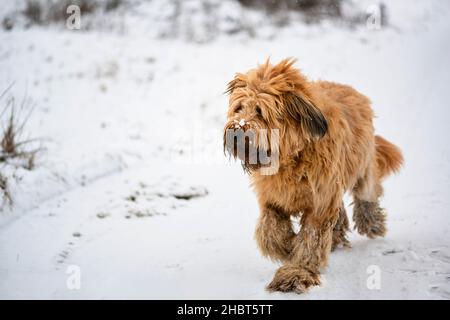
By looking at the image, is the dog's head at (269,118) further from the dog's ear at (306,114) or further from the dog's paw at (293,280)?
the dog's paw at (293,280)

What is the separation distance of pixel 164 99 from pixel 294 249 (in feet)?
22.8

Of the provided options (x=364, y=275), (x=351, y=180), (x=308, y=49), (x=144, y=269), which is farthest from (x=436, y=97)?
(x=144, y=269)

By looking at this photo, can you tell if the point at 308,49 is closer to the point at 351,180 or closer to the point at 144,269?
the point at 351,180

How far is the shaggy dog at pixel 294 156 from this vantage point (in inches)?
157

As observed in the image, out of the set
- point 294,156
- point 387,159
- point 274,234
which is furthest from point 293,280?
point 387,159

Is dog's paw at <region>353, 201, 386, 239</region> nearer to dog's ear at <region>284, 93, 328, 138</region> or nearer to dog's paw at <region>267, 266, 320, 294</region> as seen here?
dog's paw at <region>267, 266, 320, 294</region>

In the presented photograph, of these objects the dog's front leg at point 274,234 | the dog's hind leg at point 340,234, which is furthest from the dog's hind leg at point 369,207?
the dog's front leg at point 274,234

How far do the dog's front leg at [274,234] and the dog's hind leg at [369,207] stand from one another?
3.62 feet

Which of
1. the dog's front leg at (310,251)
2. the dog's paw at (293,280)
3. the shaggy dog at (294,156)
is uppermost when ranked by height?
the shaggy dog at (294,156)

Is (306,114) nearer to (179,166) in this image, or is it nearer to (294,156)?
(294,156)

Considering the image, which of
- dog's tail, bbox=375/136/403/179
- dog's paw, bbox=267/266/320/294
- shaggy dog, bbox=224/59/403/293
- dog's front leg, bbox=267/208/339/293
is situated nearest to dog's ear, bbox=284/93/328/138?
shaggy dog, bbox=224/59/403/293

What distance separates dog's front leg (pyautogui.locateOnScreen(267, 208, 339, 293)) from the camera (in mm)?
4070

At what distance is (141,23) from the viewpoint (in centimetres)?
1371

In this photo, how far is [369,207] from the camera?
534 centimetres
